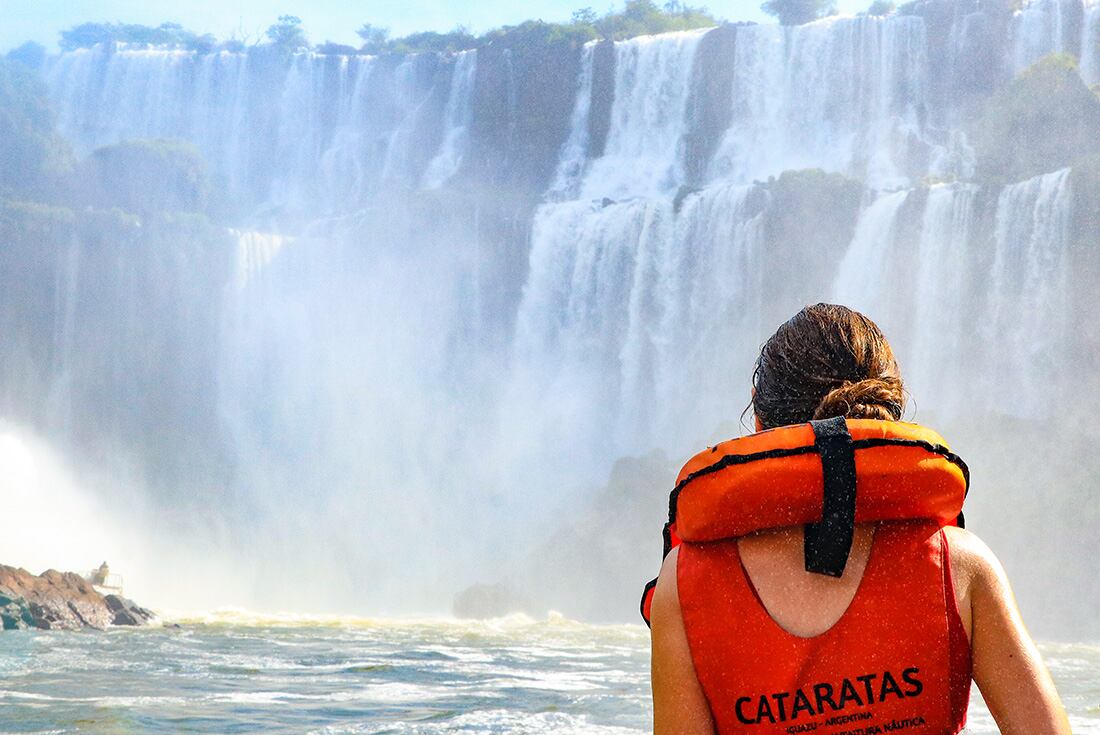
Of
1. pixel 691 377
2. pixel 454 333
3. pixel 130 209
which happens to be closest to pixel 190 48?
pixel 130 209

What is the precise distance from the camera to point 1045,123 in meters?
29.3

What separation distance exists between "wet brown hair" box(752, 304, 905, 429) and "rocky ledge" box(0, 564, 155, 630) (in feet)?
56.1

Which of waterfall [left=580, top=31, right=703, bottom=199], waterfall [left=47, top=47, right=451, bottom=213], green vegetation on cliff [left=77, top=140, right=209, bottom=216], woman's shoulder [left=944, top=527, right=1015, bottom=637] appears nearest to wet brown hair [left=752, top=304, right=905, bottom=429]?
woman's shoulder [left=944, top=527, right=1015, bottom=637]

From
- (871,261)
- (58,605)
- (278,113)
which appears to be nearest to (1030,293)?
(871,261)

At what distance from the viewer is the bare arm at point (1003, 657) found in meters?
1.62

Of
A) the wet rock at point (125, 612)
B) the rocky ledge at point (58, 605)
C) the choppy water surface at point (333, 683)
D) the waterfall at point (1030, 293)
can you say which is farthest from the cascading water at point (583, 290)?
the rocky ledge at point (58, 605)

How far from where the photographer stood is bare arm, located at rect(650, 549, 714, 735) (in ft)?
5.60

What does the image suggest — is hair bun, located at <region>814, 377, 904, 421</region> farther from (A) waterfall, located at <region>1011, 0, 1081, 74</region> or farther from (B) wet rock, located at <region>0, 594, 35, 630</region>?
(A) waterfall, located at <region>1011, 0, 1081, 74</region>

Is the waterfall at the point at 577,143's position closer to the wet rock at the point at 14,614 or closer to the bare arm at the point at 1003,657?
the wet rock at the point at 14,614

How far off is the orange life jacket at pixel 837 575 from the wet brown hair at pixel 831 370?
87mm

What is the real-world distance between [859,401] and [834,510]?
20cm

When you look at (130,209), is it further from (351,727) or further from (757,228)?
(351,727)

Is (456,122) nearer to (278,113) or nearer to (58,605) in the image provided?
(278,113)

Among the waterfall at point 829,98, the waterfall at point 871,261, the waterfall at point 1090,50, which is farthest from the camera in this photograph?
the waterfall at point 829,98
